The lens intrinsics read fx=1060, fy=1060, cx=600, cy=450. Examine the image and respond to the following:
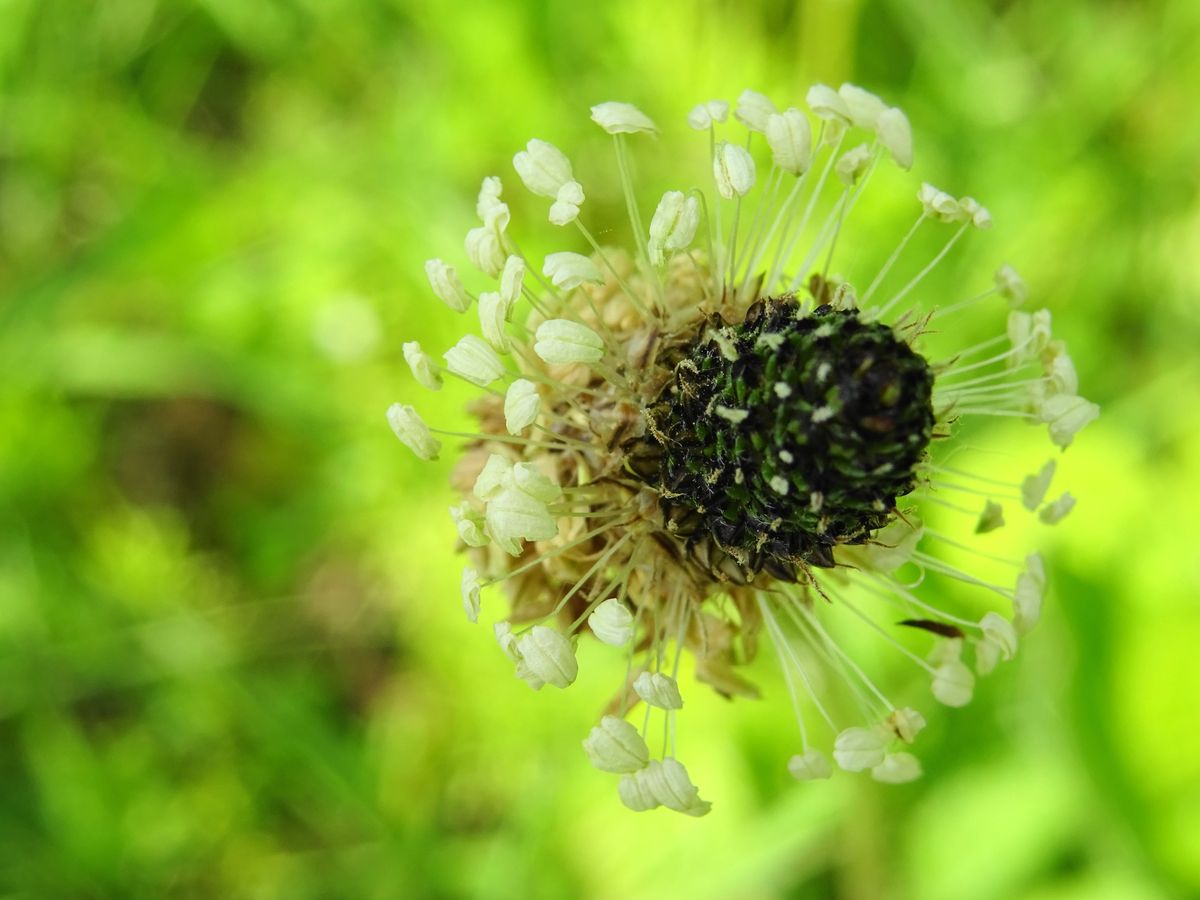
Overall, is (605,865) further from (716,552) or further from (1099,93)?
(1099,93)

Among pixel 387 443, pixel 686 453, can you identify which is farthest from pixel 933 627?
pixel 387 443

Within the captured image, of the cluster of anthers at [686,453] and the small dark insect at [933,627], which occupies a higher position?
the cluster of anthers at [686,453]

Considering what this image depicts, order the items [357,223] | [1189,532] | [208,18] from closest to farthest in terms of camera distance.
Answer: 1. [1189,532]
2. [357,223]
3. [208,18]

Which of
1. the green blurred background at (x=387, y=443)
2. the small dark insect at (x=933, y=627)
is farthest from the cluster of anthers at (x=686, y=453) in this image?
the green blurred background at (x=387, y=443)

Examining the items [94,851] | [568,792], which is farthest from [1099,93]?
[94,851]

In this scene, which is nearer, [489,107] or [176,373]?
[489,107]

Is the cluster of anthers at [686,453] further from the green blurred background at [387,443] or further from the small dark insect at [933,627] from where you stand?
the green blurred background at [387,443]
